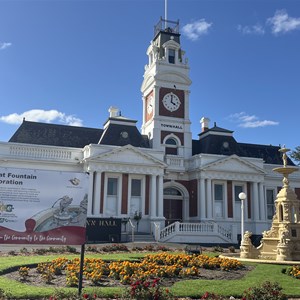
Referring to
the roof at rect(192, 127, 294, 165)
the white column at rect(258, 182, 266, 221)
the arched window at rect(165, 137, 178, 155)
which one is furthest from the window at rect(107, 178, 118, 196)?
the white column at rect(258, 182, 266, 221)

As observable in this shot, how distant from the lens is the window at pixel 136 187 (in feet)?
112

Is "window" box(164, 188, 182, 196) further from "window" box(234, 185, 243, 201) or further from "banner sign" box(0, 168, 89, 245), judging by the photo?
"banner sign" box(0, 168, 89, 245)

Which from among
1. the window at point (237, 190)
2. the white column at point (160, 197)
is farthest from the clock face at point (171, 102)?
the window at point (237, 190)

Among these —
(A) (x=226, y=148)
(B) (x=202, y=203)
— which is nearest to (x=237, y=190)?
(B) (x=202, y=203)

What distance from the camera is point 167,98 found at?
39.9 meters

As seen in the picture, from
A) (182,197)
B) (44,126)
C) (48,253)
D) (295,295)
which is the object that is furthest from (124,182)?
(295,295)

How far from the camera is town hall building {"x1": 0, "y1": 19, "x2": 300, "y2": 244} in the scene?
1278 inches

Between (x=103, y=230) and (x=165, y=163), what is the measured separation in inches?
379

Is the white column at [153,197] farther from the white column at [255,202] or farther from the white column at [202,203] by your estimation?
the white column at [255,202]

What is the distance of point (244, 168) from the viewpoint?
37719 millimetres

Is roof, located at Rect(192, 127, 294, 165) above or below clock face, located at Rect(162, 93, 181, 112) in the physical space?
below

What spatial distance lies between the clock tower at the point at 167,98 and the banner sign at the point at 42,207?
2967 centimetres

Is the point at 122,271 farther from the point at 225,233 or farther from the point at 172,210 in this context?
the point at 172,210

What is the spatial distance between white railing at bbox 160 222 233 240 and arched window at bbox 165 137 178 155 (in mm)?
8820
